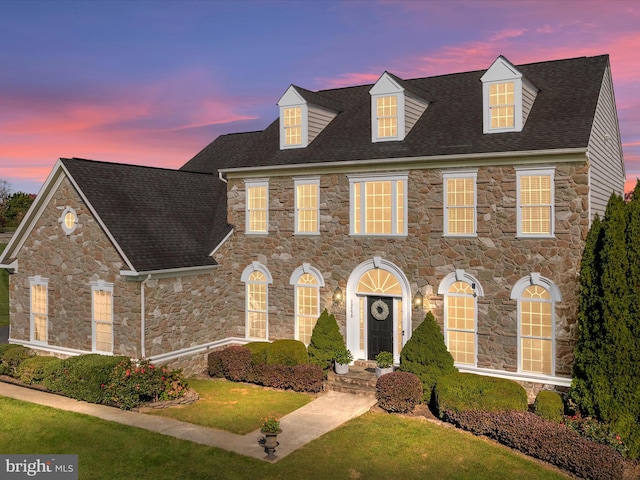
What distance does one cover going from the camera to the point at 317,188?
2302cm

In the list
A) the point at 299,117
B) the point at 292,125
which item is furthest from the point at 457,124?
the point at 292,125

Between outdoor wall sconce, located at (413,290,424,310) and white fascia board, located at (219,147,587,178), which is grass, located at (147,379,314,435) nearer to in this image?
outdoor wall sconce, located at (413,290,424,310)

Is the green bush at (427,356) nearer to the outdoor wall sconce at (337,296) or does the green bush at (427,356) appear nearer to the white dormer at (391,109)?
the outdoor wall sconce at (337,296)

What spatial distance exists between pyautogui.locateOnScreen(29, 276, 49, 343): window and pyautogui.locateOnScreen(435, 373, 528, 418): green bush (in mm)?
15920

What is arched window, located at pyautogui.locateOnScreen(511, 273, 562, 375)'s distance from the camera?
18641 millimetres

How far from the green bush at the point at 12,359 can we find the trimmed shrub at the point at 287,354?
9.43 m

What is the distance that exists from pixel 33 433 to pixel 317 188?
1275cm

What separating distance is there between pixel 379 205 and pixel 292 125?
223 inches

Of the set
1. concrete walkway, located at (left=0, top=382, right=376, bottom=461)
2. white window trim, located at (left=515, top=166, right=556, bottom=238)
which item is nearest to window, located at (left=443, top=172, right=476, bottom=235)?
white window trim, located at (left=515, top=166, right=556, bottom=238)

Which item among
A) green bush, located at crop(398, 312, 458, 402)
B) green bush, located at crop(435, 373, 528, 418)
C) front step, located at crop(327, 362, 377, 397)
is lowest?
front step, located at crop(327, 362, 377, 397)

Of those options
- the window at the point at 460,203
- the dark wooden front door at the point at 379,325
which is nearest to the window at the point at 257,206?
the dark wooden front door at the point at 379,325

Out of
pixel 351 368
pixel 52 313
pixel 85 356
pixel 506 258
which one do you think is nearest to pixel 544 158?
pixel 506 258

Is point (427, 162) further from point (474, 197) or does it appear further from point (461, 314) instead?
point (461, 314)

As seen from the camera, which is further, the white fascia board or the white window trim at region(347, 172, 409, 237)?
the white window trim at region(347, 172, 409, 237)
